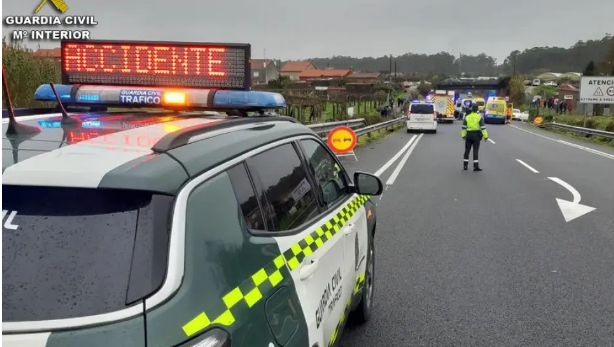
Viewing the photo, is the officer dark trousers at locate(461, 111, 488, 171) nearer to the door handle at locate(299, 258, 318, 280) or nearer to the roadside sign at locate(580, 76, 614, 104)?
the door handle at locate(299, 258, 318, 280)

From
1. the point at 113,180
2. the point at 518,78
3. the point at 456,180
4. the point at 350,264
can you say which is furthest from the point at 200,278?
the point at 518,78

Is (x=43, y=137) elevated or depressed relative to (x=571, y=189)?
elevated

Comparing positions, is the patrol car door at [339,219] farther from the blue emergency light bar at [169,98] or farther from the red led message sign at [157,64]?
the red led message sign at [157,64]

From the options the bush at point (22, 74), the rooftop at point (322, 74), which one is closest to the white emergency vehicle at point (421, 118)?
the bush at point (22, 74)

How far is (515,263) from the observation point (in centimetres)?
624

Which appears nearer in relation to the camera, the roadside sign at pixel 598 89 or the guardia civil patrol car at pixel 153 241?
the guardia civil patrol car at pixel 153 241

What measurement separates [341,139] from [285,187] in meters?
12.2

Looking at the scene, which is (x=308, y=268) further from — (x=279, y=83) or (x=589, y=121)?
(x=279, y=83)

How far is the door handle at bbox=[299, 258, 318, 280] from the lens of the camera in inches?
97.4

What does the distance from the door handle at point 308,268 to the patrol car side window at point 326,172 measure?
0.86 meters

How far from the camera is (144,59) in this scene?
4883mm

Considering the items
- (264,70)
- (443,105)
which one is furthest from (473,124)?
(264,70)

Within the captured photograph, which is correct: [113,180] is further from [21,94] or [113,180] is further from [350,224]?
[21,94]

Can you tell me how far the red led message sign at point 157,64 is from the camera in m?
4.73
